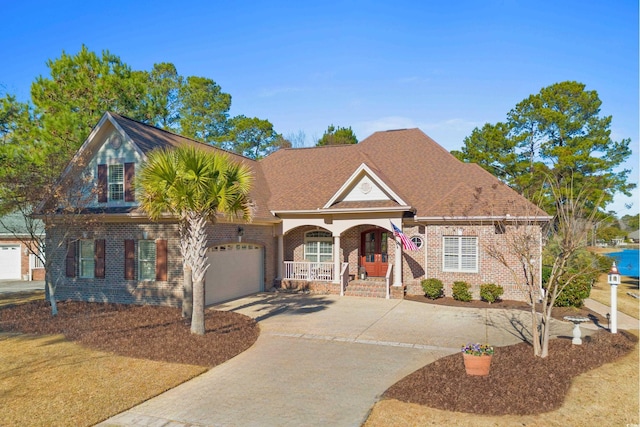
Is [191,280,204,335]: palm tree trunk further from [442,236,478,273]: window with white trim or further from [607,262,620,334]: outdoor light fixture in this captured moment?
[442,236,478,273]: window with white trim

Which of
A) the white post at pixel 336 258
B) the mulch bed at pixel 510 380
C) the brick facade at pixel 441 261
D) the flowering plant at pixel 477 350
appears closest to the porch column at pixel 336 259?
the white post at pixel 336 258

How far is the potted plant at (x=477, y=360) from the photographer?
8570 millimetres

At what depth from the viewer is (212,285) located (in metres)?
17.7

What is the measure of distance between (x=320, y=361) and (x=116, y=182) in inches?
472

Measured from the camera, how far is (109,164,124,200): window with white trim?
17609 mm

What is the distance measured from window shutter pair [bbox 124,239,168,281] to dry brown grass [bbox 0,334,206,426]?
17.3ft

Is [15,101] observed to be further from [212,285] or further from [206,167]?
[206,167]

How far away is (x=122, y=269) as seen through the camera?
17.3m

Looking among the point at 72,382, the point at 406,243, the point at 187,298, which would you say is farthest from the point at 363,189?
the point at 72,382

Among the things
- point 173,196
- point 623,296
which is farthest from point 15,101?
point 623,296

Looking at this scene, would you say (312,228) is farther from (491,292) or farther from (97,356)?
(97,356)

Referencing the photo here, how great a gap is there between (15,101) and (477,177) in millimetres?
24151

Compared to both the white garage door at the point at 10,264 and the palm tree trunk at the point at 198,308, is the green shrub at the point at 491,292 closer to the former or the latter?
the palm tree trunk at the point at 198,308

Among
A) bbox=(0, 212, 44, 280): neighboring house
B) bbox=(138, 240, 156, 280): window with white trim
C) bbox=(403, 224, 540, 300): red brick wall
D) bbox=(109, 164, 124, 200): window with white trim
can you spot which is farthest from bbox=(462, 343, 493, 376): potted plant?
bbox=(0, 212, 44, 280): neighboring house
